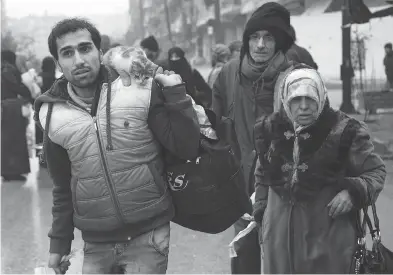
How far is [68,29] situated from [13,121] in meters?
8.86

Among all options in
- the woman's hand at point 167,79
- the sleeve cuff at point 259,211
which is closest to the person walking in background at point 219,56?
the sleeve cuff at point 259,211

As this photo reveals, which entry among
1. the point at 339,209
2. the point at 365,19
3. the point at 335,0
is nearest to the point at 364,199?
the point at 339,209

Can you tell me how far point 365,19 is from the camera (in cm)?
1348

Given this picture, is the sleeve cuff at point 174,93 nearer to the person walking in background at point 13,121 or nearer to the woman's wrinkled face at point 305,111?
the woman's wrinkled face at point 305,111

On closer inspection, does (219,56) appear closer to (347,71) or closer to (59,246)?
(347,71)

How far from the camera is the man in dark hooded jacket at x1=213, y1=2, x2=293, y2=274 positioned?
4.89 metres

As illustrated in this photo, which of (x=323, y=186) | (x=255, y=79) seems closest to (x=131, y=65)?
(x=323, y=186)

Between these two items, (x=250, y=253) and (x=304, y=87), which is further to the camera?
(x=250, y=253)

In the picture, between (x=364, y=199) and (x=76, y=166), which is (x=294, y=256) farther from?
(x=76, y=166)

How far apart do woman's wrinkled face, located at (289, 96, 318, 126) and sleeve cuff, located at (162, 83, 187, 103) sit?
1.84ft

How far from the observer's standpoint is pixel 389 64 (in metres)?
17.1

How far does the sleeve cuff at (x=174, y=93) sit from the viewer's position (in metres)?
3.33

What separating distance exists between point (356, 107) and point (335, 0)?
2633mm

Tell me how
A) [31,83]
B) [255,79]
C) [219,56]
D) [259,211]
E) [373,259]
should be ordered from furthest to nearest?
1. [31,83]
2. [219,56]
3. [255,79]
4. [259,211]
5. [373,259]
